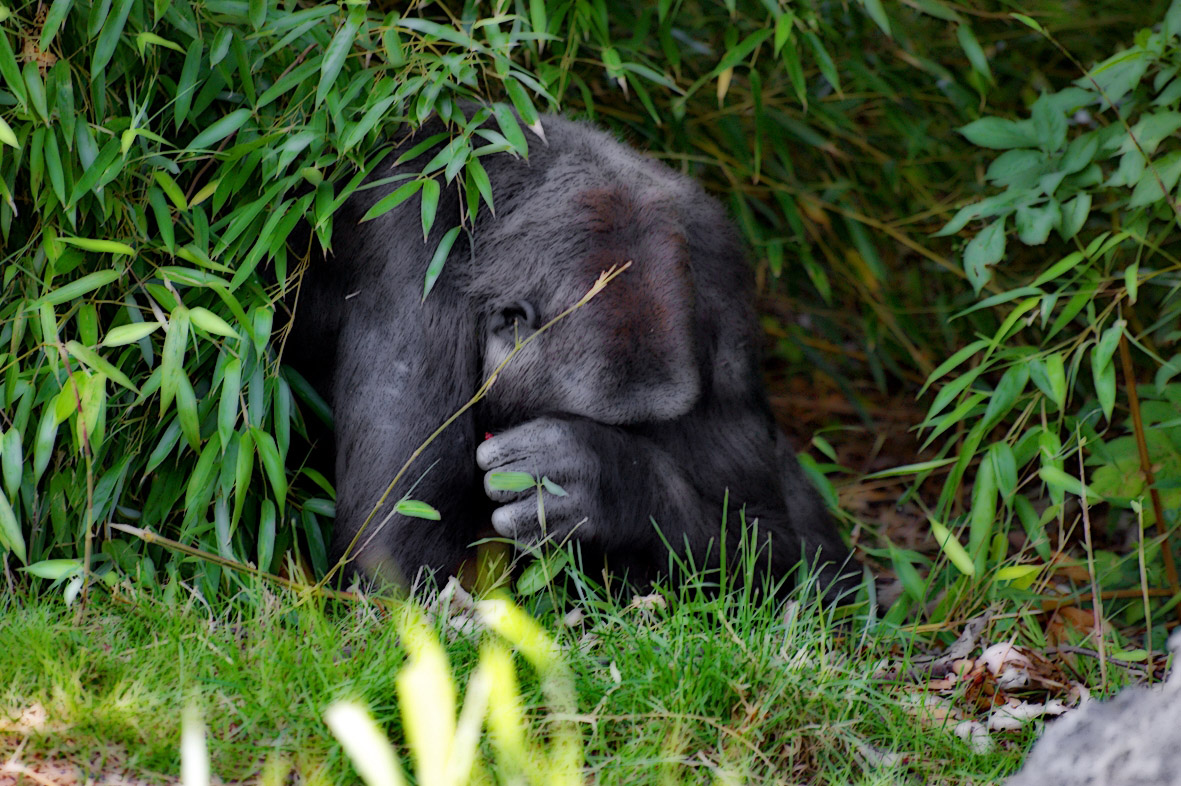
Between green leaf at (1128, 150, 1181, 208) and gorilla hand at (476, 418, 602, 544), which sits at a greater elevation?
green leaf at (1128, 150, 1181, 208)

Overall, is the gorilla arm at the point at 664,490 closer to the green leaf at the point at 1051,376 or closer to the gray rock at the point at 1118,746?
the green leaf at the point at 1051,376

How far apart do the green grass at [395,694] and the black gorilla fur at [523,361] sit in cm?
36

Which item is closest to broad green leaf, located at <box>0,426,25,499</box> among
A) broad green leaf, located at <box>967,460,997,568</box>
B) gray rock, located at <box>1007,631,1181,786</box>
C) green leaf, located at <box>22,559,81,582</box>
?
green leaf, located at <box>22,559,81,582</box>

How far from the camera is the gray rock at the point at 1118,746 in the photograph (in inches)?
61.1

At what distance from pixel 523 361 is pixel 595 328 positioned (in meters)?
0.19

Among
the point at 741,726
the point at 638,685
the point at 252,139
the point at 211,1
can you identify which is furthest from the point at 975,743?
the point at 211,1

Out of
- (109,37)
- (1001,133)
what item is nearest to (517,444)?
(109,37)

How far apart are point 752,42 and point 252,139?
1.46 m

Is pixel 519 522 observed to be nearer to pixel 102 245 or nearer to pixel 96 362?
pixel 96 362

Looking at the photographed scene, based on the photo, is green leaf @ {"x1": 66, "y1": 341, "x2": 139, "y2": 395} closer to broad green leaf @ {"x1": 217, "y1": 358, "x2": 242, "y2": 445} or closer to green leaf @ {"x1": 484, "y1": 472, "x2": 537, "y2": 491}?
broad green leaf @ {"x1": 217, "y1": 358, "x2": 242, "y2": 445}

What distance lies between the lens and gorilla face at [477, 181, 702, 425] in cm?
286

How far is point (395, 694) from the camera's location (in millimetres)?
2117

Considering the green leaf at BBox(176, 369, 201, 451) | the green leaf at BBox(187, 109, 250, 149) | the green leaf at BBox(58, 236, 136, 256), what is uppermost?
the green leaf at BBox(187, 109, 250, 149)

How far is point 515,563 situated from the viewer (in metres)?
2.82
